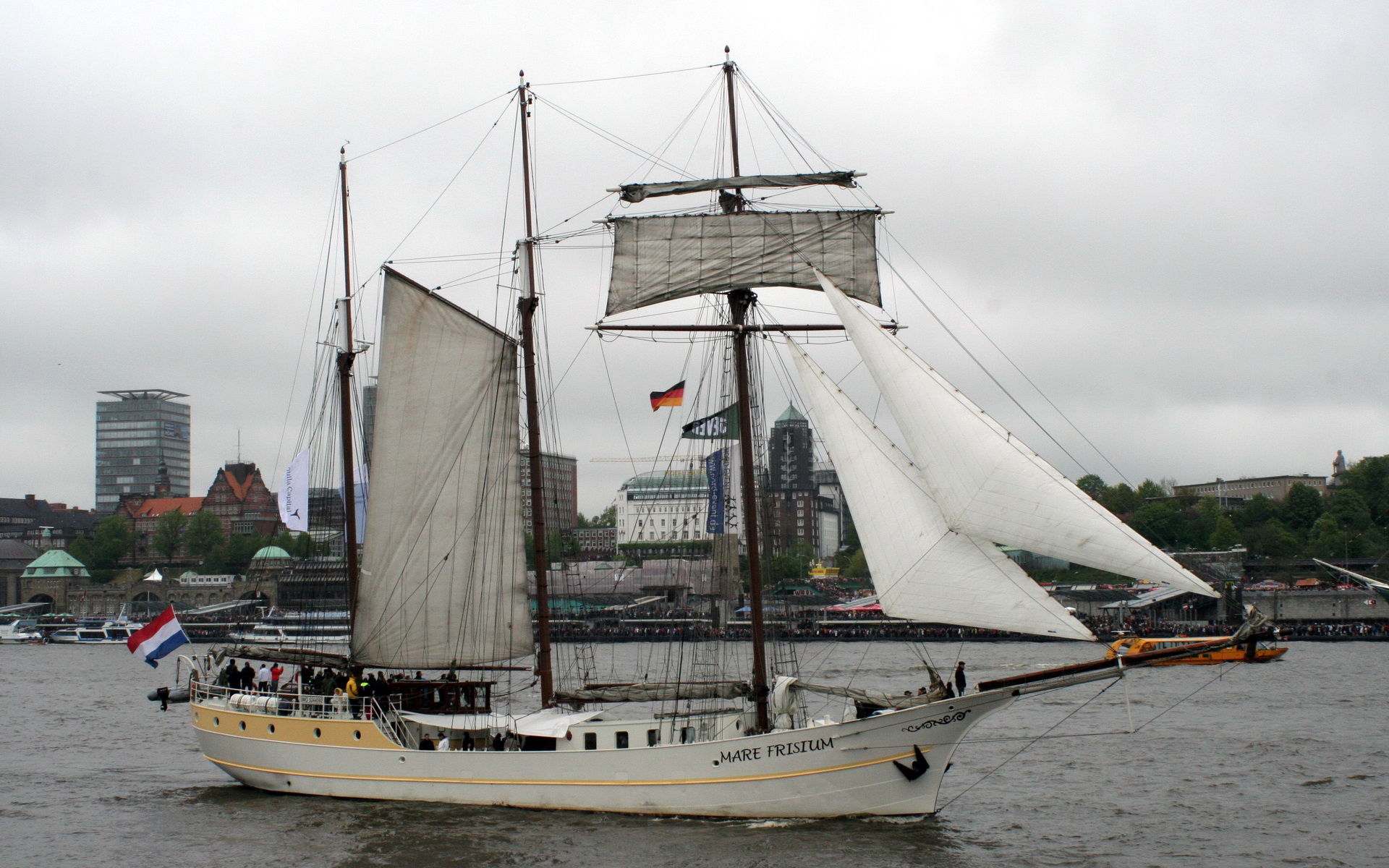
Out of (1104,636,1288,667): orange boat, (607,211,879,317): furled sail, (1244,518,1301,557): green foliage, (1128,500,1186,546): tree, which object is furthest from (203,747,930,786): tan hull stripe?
(1244,518,1301,557): green foliage

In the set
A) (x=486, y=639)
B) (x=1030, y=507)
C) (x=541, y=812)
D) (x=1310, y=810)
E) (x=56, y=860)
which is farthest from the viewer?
(x=486, y=639)

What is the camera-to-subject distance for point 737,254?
32.4 m

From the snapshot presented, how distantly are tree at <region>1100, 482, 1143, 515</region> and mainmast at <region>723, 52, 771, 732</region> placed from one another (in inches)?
6174

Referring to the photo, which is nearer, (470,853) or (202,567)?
Answer: (470,853)

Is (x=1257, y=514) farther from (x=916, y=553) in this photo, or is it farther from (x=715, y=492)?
(x=916, y=553)

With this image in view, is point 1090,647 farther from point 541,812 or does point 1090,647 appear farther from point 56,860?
point 56,860

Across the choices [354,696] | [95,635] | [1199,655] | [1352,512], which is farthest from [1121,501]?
[354,696]

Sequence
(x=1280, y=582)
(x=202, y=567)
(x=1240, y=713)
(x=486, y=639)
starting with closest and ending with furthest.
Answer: (x=486, y=639), (x=1240, y=713), (x=1280, y=582), (x=202, y=567)

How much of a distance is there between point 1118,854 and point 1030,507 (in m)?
8.92

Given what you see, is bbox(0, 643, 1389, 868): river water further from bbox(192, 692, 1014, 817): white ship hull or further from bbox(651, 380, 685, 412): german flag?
bbox(651, 380, 685, 412): german flag

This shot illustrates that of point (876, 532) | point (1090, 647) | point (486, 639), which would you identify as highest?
point (876, 532)

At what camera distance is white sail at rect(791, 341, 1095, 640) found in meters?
23.9

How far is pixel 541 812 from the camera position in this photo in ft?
95.1

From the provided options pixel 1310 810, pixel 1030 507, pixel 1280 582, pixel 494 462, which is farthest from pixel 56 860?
pixel 1280 582
